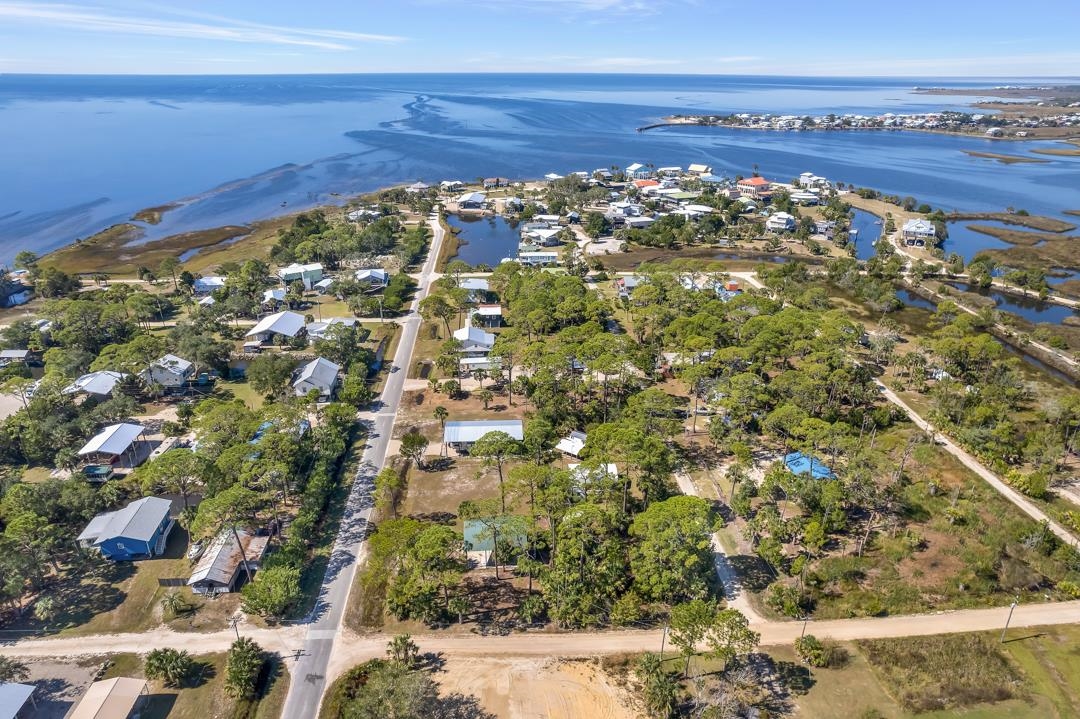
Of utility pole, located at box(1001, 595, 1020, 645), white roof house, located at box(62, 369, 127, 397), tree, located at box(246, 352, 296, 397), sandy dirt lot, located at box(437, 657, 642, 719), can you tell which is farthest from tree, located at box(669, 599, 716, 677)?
white roof house, located at box(62, 369, 127, 397)

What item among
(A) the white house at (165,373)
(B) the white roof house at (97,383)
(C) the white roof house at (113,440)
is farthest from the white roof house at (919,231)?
(B) the white roof house at (97,383)

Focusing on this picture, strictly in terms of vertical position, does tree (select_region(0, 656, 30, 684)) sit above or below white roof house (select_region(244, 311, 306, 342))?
below

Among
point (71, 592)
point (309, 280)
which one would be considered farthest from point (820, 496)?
point (309, 280)

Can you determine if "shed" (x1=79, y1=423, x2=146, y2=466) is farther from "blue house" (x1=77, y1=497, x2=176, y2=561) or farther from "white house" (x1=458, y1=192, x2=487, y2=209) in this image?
"white house" (x1=458, y1=192, x2=487, y2=209)

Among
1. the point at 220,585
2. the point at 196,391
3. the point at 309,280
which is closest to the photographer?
the point at 220,585

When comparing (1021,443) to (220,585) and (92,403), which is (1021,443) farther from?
(92,403)

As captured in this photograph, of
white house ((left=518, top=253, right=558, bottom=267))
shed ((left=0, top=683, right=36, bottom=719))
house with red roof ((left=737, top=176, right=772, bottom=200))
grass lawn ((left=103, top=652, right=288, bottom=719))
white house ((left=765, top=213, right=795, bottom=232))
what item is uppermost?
house with red roof ((left=737, top=176, right=772, bottom=200))
